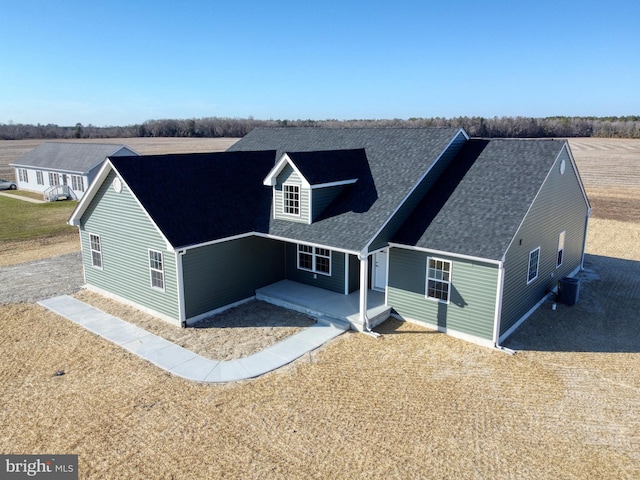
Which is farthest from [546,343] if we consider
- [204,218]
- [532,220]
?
[204,218]

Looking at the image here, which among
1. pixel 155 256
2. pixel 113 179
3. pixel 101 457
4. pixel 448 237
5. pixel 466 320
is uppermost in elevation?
pixel 113 179

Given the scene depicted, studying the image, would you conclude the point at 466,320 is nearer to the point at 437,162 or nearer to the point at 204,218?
the point at 437,162

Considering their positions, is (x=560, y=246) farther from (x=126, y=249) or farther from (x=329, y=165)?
(x=126, y=249)

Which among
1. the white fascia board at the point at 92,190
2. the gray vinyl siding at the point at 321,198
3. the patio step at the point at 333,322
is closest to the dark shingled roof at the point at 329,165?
the gray vinyl siding at the point at 321,198

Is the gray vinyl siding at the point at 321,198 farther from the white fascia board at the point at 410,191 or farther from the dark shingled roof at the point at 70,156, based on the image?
the dark shingled roof at the point at 70,156

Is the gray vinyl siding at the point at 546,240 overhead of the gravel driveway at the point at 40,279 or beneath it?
overhead

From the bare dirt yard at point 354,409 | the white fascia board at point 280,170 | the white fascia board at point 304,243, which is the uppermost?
the white fascia board at point 280,170
